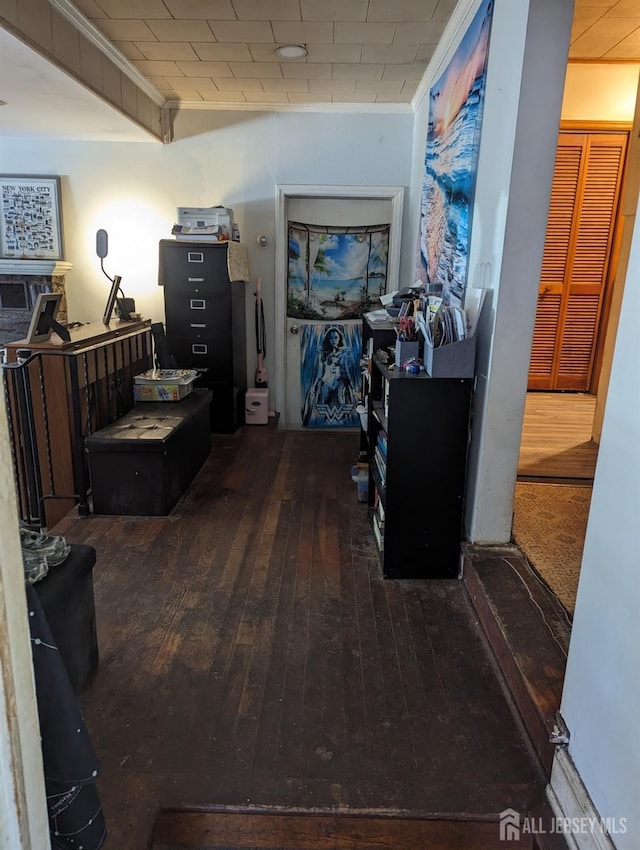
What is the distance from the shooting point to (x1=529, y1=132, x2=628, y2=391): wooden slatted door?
15.4ft

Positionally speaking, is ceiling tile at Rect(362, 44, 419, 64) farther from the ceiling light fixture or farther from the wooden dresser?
the wooden dresser

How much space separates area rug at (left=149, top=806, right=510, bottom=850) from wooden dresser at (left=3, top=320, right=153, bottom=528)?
1977 mm

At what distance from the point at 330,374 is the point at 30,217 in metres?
2.91

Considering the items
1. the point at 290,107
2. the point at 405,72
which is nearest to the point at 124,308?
the point at 290,107

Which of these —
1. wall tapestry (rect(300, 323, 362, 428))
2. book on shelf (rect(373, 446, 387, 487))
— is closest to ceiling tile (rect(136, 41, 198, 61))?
wall tapestry (rect(300, 323, 362, 428))

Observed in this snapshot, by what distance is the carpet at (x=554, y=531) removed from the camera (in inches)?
88.7

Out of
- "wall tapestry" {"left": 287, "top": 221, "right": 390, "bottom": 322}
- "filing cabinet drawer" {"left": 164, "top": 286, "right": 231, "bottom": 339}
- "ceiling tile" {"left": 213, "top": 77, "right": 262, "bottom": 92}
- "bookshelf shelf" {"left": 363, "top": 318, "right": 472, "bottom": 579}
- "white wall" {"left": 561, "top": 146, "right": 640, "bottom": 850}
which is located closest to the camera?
"white wall" {"left": 561, "top": 146, "right": 640, "bottom": 850}

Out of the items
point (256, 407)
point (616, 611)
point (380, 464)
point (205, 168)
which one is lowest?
point (256, 407)

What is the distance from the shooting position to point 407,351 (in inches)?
100

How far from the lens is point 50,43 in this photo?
9.12 feet

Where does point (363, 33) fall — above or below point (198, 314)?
above

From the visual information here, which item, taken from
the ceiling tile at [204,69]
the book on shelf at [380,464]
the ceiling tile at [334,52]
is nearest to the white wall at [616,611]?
the book on shelf at [380,464]

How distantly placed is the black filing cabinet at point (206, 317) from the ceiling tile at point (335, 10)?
68.9 inches

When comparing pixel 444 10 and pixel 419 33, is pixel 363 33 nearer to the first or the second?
pixel 419 33
